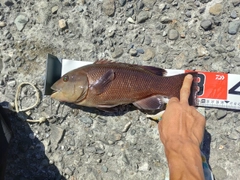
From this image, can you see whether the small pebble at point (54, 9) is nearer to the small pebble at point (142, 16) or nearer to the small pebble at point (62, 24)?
the small pebble at point (62, 24)

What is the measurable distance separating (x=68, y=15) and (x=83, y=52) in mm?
462

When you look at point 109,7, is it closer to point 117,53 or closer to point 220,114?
point 117,53

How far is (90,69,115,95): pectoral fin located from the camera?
3473 millimetres

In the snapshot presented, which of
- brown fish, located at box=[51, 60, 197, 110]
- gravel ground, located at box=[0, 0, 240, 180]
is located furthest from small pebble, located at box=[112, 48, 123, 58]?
brown fish, located at box=[51, 60, 197, 110]

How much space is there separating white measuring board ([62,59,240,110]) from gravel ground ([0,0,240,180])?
0.37 ft

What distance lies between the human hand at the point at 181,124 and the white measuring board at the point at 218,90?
0.34m

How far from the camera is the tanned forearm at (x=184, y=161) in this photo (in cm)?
295

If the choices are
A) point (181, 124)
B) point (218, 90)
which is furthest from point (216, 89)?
point (181, 124)

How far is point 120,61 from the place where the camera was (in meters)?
3.82

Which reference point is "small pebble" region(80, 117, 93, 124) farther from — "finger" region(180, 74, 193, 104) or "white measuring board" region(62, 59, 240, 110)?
"white measuring board" region(62, 59, 240, 110)

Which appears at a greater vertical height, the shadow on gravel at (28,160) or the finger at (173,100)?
the finger at (173,100)

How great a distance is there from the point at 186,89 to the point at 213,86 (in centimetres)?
43

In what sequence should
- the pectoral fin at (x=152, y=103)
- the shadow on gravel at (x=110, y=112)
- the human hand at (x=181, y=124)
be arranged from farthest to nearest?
the shadow on gravel at (x=110, y=112) → the pectoral fin at (x=152, y=103) → the human hand at (x=181, y=124)

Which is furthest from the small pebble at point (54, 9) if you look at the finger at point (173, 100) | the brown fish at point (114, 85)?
the finger at point (173, 100)
